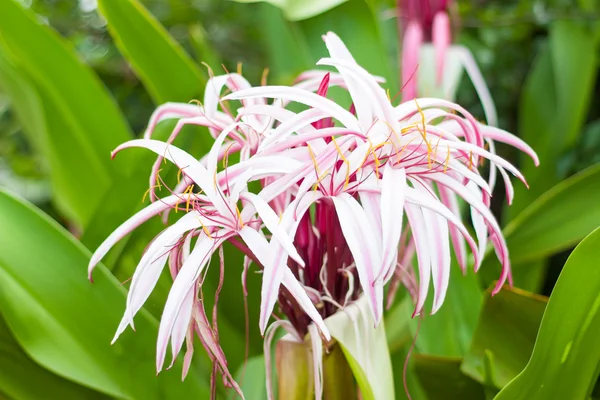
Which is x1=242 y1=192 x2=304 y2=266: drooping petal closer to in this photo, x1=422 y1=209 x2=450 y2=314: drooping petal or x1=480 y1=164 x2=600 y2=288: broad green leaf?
x1=422 y1=209 x2=450 y2=314: drooping petal

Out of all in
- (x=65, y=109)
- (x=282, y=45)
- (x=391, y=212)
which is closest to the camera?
(x=391, y=212)

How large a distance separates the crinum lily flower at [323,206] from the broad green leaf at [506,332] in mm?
107

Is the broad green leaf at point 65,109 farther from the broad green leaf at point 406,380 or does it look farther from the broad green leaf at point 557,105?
the broad green leaf at point 557,105

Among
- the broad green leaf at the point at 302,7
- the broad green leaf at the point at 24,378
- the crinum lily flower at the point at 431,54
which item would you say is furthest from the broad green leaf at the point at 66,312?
the crinum lily flower at the point at 431,54

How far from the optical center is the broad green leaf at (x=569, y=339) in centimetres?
32

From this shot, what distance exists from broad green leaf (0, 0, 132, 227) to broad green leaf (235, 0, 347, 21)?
0.23m

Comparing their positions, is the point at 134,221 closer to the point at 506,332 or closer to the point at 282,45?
the point at 506,332

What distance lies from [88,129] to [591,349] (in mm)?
491

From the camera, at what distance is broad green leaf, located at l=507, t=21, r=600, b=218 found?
78 centimetres

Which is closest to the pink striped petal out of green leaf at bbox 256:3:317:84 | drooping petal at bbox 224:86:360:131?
green leaf at bbox 256:3:317:84

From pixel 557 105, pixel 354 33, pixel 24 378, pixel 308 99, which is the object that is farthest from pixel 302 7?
pixel 557 105

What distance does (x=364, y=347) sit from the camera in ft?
1.09

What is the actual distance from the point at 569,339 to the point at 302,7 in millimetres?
308

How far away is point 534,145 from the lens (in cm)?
86
